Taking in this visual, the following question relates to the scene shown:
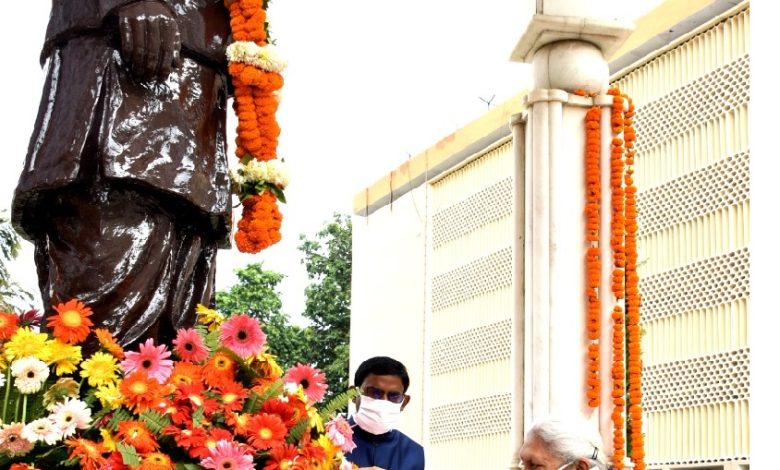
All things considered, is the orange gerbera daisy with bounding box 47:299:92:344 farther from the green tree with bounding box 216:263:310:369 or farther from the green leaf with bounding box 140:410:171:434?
the green tree with bounding box 216:263:310:369

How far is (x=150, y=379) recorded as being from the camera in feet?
9.67

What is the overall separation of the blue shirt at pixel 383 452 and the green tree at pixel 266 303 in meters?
24.8

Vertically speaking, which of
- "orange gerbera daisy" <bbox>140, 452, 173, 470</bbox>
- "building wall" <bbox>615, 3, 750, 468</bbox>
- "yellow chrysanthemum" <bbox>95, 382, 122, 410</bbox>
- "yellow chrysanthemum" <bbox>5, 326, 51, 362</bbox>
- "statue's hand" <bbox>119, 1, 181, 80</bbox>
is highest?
"building wall" <bbox>615, 3, 750, 468</bbox>

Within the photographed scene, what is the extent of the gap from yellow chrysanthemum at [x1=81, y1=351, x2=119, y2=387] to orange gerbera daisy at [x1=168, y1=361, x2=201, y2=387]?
14cm

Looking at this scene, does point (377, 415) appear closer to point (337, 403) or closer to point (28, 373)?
point (337, 403)

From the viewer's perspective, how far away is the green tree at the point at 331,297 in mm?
30953

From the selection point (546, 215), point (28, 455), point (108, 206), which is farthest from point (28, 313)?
point (546, 215)

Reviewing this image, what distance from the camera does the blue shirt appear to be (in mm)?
4355

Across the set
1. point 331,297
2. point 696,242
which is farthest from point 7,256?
point 331,297

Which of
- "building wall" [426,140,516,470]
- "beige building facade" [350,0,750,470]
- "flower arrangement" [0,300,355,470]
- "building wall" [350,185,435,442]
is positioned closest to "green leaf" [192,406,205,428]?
"flower arrangement" [0,300,355,470]

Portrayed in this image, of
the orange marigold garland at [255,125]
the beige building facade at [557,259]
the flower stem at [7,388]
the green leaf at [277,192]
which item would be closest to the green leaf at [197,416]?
the flower stem at [7,388]

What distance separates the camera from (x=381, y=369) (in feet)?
14.2

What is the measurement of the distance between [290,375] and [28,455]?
65 centimetres

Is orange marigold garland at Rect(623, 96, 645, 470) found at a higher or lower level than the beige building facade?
lower
